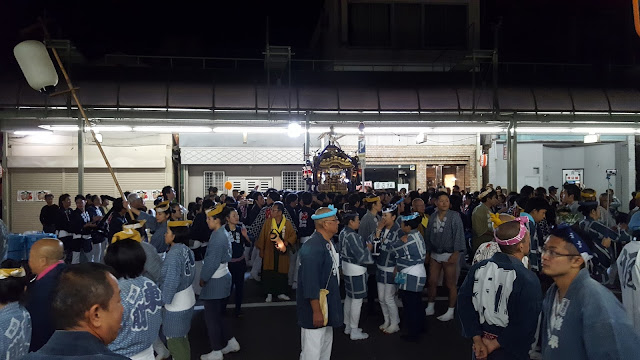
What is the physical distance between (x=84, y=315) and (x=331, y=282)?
306cm

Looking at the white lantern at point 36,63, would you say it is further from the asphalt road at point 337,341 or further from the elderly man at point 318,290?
the elderly man at point 318,290

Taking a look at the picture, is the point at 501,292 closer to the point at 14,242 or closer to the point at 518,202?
the point at 518,202

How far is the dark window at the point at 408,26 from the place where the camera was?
17781mm

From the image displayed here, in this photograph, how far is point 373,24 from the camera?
17.8 meters

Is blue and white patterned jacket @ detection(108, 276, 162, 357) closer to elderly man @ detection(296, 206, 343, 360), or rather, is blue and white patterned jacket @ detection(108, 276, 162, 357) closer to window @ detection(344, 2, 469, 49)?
elderly man @ detection(296, 206, 343, 360)

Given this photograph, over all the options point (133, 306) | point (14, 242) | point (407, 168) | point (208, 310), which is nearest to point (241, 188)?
point (407, 168)

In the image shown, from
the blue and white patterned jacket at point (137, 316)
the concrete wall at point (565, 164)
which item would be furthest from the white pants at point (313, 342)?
the concrete wall at point (565, 164)

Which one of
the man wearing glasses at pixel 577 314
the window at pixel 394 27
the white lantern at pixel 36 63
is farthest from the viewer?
the window at pixel 394 27

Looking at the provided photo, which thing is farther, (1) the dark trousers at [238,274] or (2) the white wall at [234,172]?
(2) the white wall at [234,172]

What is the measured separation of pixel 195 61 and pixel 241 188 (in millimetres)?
6066

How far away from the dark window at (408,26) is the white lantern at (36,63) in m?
13.6

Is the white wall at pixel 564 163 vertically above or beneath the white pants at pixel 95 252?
above

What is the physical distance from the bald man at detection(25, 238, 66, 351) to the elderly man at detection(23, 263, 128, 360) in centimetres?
161

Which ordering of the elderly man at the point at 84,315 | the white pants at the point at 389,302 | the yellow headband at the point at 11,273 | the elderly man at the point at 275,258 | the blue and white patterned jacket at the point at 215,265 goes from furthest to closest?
the elderly man at the point at 275,258 < the white pants at the point at 389,302 < the blue and white patterned jacket at the point at 215,265 < the yellow headband at the point at 11,273 < the elderly man at the point at 84,315
